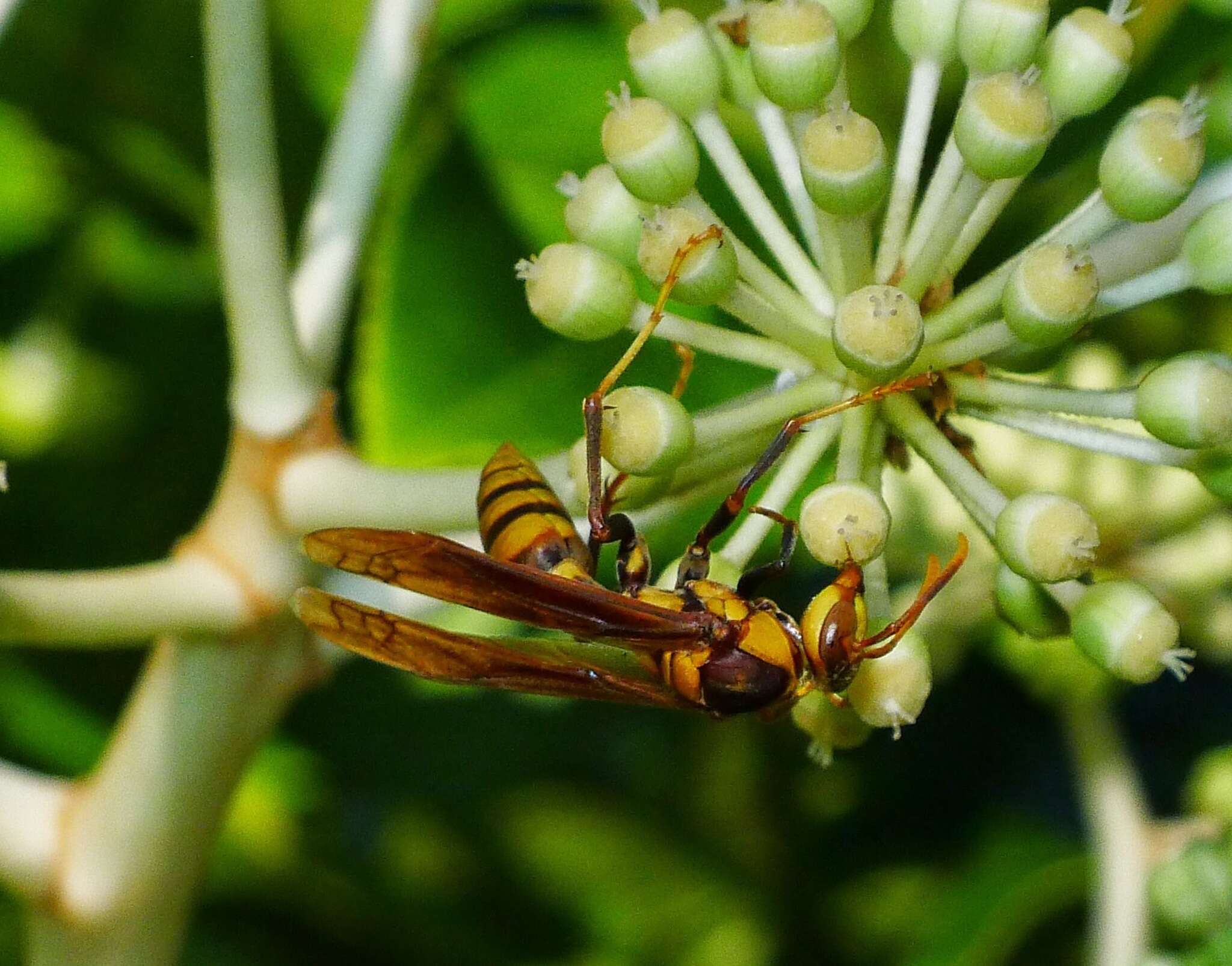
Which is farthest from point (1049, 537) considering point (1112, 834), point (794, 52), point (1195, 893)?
point (1112, 834)

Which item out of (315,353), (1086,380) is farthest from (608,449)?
(1086,380)

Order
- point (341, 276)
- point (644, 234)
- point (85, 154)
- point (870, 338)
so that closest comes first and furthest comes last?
point (870, 338), point (644, 234), point (341, 276), point (85, 154)

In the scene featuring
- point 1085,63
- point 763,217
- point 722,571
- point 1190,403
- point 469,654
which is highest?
point 1085,63

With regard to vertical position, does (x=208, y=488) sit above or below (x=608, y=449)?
above

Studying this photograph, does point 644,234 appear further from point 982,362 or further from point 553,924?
point 553,924

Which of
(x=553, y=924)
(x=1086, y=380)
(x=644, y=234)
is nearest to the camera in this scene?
(x=644, y=234)

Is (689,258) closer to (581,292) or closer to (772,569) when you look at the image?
(581,292)

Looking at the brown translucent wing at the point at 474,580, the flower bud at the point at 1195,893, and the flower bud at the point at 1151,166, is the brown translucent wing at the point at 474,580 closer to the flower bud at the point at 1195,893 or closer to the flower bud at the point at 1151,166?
the flower bud at the point at 1151,166

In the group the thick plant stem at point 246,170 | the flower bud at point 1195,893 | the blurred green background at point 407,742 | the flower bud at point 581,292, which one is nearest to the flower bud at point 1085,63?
the flower bud at point 581,292

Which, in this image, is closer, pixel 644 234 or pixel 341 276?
pixel 644 234
